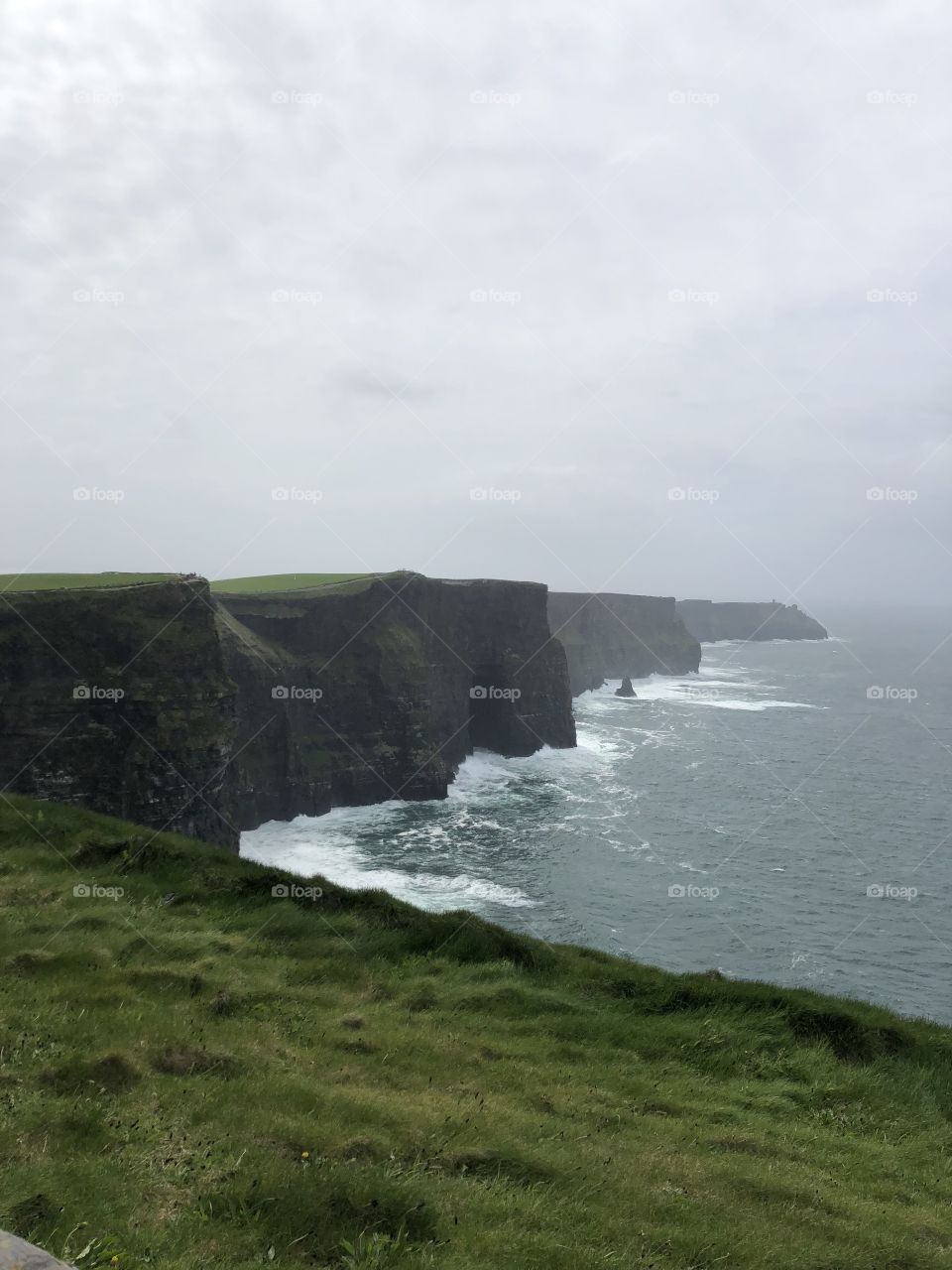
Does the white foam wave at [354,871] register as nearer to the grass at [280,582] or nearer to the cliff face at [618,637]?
the grass at [280,582]

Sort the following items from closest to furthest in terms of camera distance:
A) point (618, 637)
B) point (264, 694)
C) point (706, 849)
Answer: point (706, 849), point (264, 694), point (618, 637)

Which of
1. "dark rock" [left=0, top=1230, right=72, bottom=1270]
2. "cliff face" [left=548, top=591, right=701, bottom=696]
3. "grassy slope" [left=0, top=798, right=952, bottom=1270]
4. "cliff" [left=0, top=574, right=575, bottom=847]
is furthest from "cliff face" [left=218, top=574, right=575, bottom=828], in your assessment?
"dark rock" [left=0, top=1230, right=72, bottom=1270]

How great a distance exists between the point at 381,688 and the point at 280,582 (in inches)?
730

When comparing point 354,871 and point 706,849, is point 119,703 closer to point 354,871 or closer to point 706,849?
point 354,871

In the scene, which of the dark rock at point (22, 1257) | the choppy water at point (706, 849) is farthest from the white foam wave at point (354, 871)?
the dark rock at point (22, 1257)

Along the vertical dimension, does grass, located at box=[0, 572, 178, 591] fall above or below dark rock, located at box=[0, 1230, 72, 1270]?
above

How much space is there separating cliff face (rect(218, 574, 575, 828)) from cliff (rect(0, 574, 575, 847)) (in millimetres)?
157

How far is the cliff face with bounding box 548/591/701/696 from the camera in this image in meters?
141

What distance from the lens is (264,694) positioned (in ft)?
200

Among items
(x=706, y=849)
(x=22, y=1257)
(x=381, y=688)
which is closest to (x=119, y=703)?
(x=381, y=688)

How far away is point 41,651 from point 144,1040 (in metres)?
36.3

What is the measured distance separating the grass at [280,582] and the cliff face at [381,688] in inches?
143

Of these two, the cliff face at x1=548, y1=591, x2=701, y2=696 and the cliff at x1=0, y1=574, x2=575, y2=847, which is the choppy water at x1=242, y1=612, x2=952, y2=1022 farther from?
the cliff face at x1=548, y1=591, x2=701, y2=696

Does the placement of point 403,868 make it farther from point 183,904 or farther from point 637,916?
point 183,904
